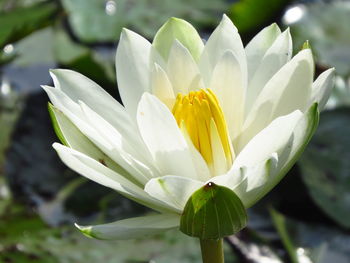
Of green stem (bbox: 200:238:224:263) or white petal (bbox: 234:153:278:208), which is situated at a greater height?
white petal (bbox: 234:153:278:208)

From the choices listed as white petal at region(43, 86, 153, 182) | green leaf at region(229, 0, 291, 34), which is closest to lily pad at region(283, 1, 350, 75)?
green leaf at region(229, 0, 291, 34)

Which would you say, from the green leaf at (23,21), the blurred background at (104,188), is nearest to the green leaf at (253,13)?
the blurred background at (104,188)

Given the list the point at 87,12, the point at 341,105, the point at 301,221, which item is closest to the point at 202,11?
the point at 87,12

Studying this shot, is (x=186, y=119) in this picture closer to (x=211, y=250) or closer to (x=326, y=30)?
(x=211, y=250)

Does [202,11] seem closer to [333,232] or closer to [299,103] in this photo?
[333,232]

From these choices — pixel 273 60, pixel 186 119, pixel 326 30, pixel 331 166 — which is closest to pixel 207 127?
pixel 186 119

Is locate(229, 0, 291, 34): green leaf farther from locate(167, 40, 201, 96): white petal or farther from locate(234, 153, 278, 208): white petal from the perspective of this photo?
locate(234, 153, 278, 208): white petal
